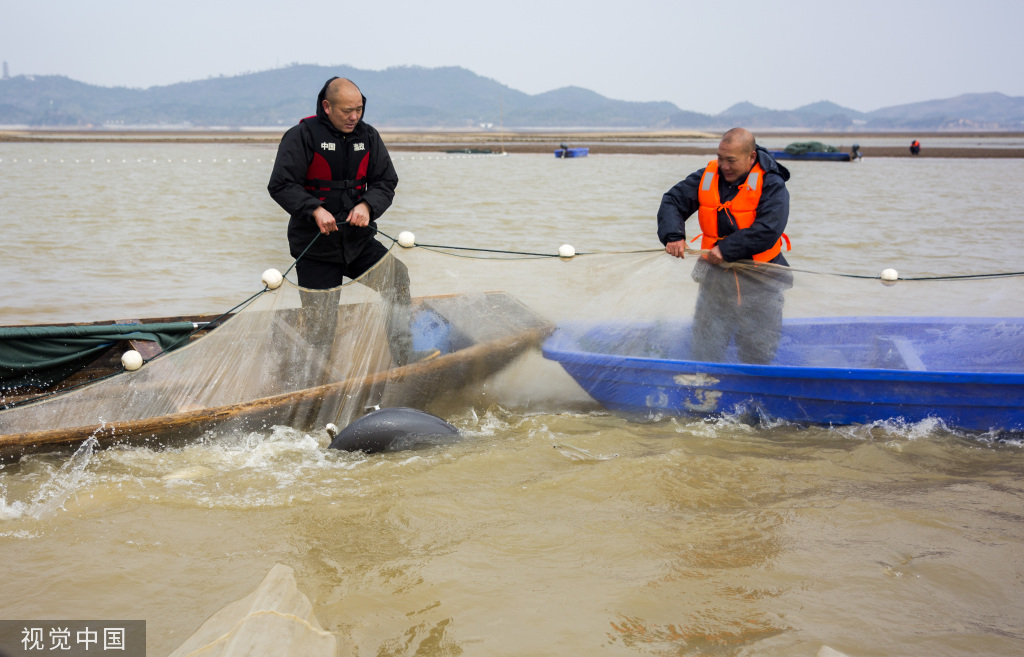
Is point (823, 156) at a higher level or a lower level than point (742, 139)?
higher

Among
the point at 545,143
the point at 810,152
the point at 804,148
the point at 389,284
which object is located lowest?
the point at 389,284

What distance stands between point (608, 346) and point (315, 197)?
206 centimetres

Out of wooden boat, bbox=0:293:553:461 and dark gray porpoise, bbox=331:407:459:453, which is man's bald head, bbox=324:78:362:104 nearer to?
wooden boat, bbox=0:293:553:461

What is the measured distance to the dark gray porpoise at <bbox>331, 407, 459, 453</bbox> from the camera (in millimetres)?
4293

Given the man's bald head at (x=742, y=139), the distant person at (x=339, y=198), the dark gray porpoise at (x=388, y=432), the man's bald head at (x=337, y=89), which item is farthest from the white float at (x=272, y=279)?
the man's bald head at (x=742, y=139)

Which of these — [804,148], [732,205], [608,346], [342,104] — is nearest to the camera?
[342,104]

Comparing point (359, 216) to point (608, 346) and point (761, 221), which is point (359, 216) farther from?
point (761, 221)

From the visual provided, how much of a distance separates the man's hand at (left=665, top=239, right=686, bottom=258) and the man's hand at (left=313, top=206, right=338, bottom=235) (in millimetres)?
2094

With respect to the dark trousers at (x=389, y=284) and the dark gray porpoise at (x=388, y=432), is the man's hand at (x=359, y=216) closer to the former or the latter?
the dark trousers at (x=389, y=284)

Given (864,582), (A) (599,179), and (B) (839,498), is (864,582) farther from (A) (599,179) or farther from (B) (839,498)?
(A) (599,179)

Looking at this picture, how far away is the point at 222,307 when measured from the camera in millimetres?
8422

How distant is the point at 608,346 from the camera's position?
4871mm

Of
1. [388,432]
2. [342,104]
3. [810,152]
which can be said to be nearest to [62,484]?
[388,432]

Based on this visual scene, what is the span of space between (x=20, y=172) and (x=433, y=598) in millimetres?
31371
